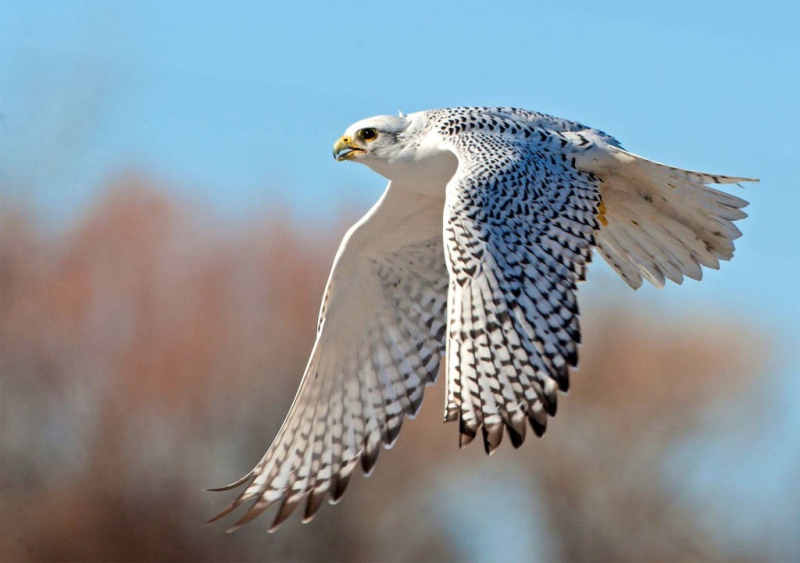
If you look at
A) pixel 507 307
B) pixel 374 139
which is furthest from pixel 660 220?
pixel 507 307

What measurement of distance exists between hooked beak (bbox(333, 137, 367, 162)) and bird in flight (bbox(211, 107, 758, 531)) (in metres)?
0.01

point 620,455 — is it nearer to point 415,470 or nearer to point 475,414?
point 415,470

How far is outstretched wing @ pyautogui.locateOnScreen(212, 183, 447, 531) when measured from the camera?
29.2 ft

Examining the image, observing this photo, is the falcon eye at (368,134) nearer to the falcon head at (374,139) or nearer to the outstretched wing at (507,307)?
the falcon head at (374,139)

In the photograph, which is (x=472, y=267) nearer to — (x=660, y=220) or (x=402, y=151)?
(x=402, y=151)

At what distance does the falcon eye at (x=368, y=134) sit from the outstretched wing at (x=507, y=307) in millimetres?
1270

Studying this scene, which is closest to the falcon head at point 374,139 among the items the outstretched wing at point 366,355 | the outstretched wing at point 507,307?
the outstretched wing at point 366,355

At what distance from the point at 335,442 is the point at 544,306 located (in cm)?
239

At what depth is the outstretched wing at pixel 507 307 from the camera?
7.06m

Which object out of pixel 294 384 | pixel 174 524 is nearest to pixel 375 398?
pixel 294 384

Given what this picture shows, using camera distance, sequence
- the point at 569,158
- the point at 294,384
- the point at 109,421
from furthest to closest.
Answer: the point at 109,421
the point at 294,384
the point at 569,158

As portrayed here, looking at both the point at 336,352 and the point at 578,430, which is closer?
the point at 336,352

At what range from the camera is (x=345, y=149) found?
28.8 ft

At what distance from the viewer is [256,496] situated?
8.88m
